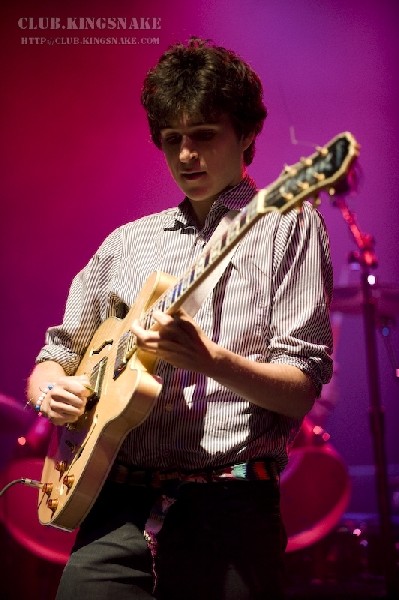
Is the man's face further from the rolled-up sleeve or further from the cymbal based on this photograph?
the cymbal

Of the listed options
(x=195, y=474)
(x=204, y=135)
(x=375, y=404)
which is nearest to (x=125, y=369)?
(x=195, y=474)

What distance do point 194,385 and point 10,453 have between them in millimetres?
2249

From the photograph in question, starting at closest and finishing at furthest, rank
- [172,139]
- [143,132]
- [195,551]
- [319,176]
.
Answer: [319,176], [195,551], [172,139], [143,132]

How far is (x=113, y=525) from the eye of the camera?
2.14 metres

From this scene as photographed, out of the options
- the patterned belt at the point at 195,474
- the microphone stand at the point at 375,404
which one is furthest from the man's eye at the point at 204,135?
the microphone stand at the point at 375,404

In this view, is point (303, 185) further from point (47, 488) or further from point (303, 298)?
point (47, 488)

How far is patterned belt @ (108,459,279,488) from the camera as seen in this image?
80.1 inches

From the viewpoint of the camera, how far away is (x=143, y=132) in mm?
4281

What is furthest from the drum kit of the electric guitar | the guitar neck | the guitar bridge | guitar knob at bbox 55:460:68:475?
the guitar neck

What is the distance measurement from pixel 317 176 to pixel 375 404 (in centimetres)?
237

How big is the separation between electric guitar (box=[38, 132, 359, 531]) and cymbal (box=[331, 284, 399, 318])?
5.92 ft

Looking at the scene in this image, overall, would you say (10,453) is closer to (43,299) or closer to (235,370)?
(43,299)

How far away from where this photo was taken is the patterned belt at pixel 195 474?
2.04m

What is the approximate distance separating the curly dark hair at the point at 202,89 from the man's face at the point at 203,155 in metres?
0.03
